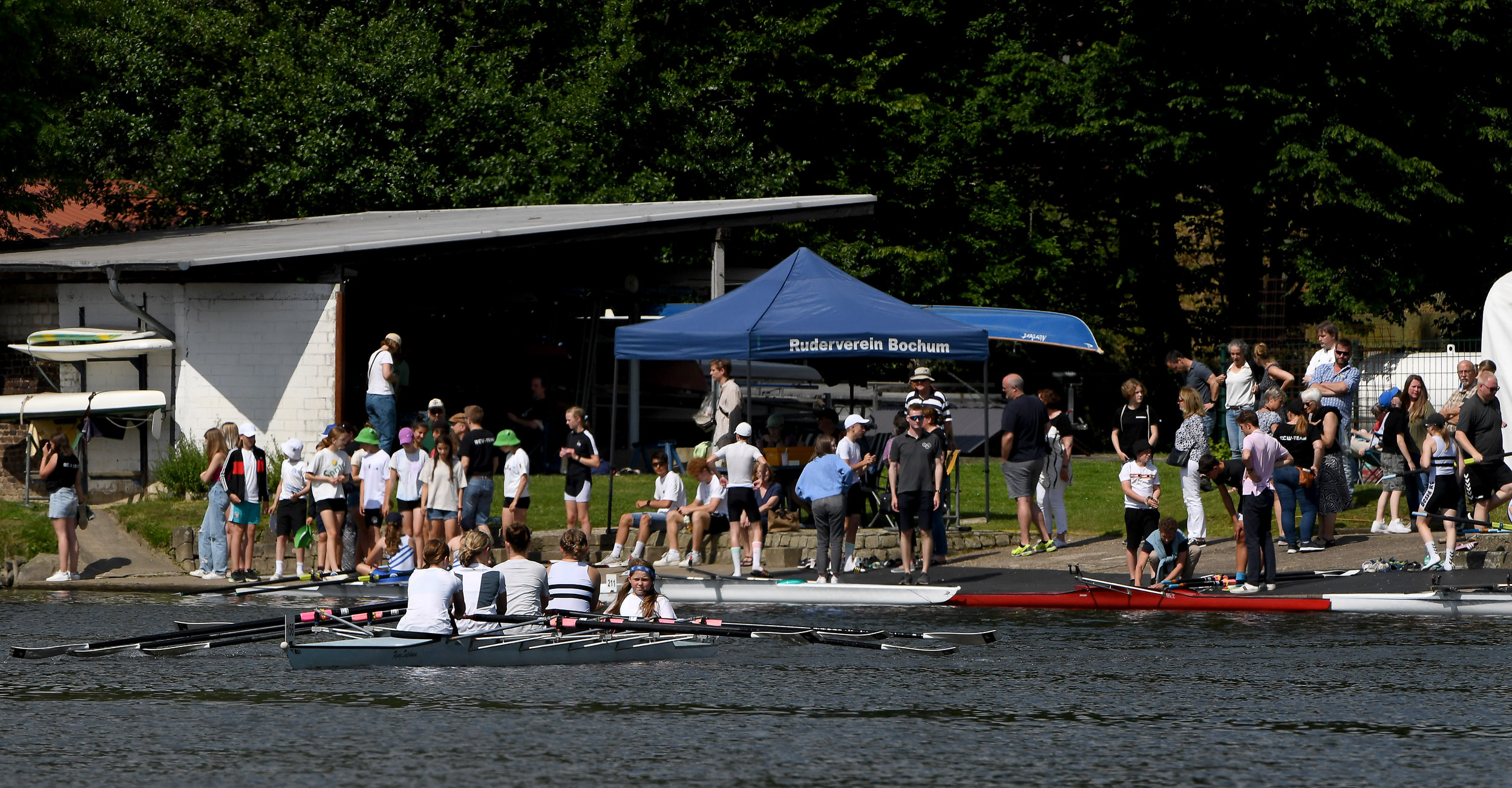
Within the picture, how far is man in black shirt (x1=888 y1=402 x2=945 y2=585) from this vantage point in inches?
703

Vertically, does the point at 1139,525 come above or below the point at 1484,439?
below

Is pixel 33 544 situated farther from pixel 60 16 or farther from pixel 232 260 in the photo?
pixel 60 16

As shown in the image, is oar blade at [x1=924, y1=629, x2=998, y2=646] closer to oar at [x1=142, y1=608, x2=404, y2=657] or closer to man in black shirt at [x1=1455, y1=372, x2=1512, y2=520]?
oar at [x1=142, y1=608, x2=404, y2=657]

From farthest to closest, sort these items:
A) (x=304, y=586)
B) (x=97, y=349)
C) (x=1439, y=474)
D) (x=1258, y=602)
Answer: (x=97, y=349)
(x=1439, y=474)
(x=304, y=586)
(x=1258, y=602)

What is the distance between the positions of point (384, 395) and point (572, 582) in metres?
9.32

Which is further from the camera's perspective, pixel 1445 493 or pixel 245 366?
pixel 245 366

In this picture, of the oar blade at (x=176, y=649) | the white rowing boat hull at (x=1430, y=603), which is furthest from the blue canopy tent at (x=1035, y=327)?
the oar blade at (x=176, y=649)

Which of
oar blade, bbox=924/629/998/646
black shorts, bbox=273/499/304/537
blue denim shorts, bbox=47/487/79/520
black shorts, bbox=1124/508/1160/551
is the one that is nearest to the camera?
oar blade, bbox=924/629/998/646

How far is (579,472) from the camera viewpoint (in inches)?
776

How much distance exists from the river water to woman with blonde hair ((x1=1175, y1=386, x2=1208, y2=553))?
305 cm

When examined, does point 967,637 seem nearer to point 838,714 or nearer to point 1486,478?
point 838,714

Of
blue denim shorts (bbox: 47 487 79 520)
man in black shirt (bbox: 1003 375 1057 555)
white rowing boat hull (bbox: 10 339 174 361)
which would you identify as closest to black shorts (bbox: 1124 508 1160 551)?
man in black shirt (bbox: 1003 375 1057 555)

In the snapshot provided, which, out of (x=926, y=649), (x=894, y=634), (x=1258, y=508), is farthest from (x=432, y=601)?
(x=1258, y=508)

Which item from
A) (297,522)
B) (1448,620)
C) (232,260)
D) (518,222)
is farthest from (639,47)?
(1448,620)
